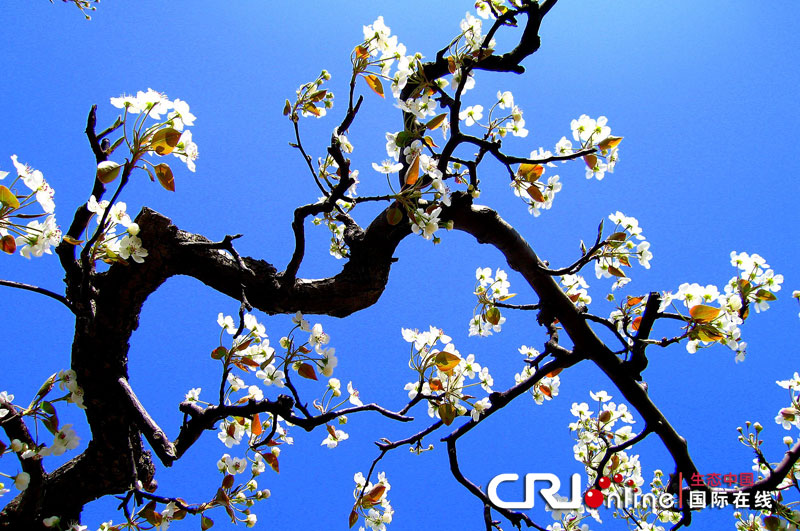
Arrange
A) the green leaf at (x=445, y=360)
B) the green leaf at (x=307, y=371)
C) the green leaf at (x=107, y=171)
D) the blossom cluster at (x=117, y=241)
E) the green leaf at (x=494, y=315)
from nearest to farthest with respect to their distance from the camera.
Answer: the green leaf at (x=107, y=171) < the blossom cluster at (x=117, y=241) < the green leaf at (x=307, y=371) < the green leaf at (x=445, y=360) < the green leaf at (x=494, y=315)

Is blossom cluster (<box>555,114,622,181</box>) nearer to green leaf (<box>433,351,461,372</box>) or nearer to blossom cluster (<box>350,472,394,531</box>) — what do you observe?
green leaf (<box>433,351,461,372</box>)

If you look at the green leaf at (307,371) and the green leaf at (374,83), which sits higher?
the green leaf at (374,83)

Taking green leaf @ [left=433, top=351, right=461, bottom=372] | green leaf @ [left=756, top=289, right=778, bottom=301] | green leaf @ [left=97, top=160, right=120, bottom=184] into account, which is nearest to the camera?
green leaf @ [left=97, top=160, right=120, bottom=184]

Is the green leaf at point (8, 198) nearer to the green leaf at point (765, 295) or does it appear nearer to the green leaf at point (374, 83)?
the green leaf at point (374, 83)

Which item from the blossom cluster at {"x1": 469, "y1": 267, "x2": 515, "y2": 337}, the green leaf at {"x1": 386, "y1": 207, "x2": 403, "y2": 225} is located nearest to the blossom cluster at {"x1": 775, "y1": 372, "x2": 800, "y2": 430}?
the blossom cluster at {"x1": 469, "y1": 267, "x2": 515, "y2": 337}

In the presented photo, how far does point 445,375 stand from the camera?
2.08 meters

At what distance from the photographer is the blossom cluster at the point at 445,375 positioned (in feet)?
6.04

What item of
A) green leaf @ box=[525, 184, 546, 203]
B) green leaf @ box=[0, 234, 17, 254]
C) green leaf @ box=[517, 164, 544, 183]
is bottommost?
green leaf @ box=[0, 234, 17, 254]

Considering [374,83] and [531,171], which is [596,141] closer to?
[531,171]

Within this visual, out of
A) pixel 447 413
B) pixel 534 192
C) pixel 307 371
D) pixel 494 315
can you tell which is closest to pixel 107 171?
pixel 307 371

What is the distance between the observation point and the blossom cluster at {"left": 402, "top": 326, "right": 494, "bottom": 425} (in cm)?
184

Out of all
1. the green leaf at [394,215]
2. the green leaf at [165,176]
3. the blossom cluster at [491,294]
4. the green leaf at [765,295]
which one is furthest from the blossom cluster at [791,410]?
the green leaf at [165,176]

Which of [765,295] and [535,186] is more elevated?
[535,186]

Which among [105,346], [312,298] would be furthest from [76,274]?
[312,298]
